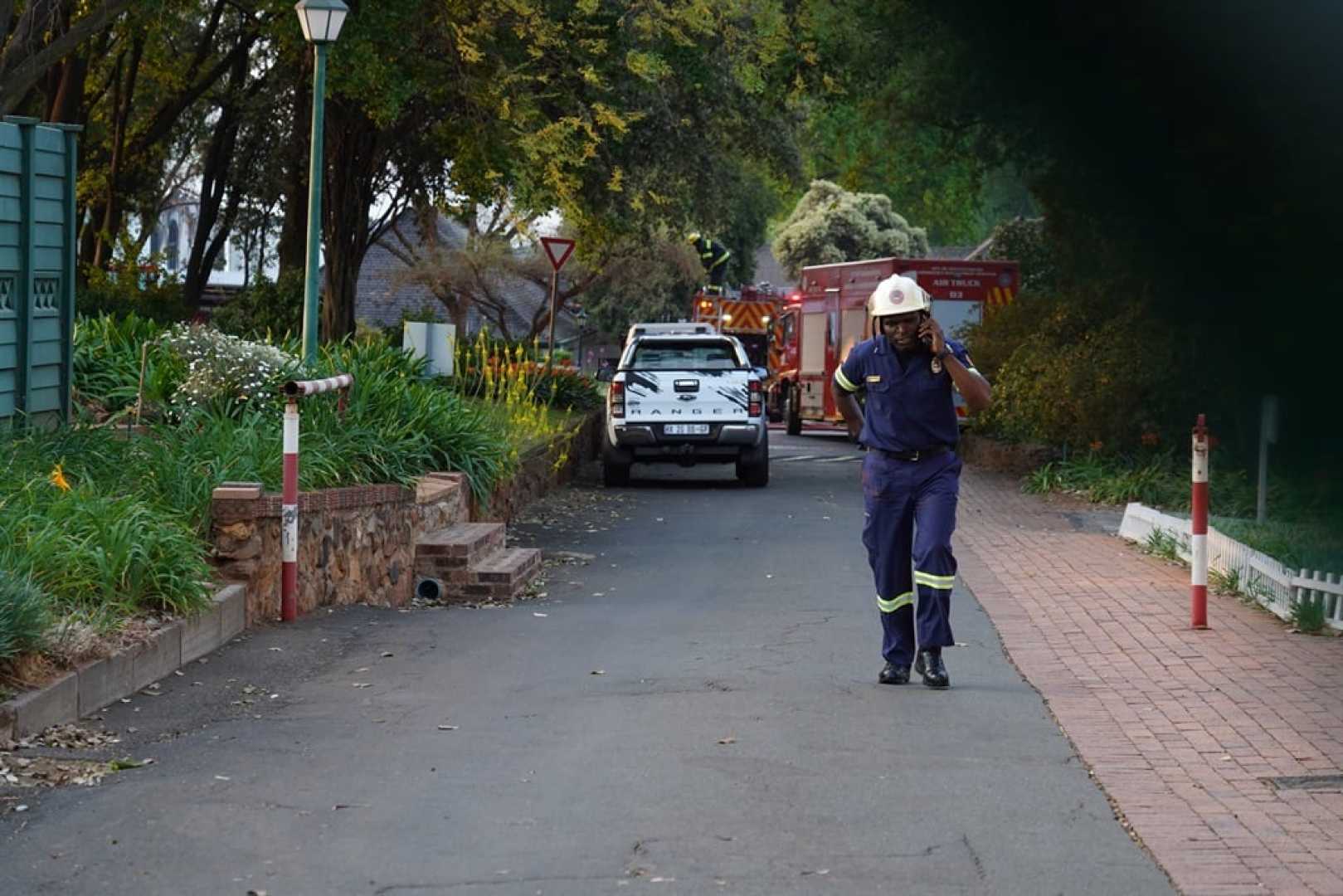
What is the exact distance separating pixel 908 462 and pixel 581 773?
8.77ft

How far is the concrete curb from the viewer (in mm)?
6793

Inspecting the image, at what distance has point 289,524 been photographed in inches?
416

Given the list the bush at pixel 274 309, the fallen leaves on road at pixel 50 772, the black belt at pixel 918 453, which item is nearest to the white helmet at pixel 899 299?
the black belt at pixel 918 453

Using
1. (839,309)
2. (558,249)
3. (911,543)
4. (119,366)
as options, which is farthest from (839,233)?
(911,543)

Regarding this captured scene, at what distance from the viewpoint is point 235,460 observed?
11281mm

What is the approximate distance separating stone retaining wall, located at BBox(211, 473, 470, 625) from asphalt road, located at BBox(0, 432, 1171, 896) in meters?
0.32

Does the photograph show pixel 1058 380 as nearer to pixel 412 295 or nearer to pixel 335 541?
pixel 335 541

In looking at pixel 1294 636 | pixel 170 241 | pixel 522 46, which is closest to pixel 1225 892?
pixel 1294 636

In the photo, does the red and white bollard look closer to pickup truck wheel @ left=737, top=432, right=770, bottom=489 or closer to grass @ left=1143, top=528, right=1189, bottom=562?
grass @ left=1143, top=528, right=1189, bottom=562

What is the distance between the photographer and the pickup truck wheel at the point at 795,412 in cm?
3881

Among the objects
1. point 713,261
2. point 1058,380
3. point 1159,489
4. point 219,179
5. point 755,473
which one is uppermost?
point 713,261

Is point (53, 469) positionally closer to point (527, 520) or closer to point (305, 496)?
point (305, 496)

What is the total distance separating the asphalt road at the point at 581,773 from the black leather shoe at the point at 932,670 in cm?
11

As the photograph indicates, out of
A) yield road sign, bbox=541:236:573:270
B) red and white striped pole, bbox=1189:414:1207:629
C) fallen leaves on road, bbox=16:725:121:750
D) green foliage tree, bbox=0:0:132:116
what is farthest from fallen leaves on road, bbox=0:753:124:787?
yield road sign, bbox=541:236:573:270
